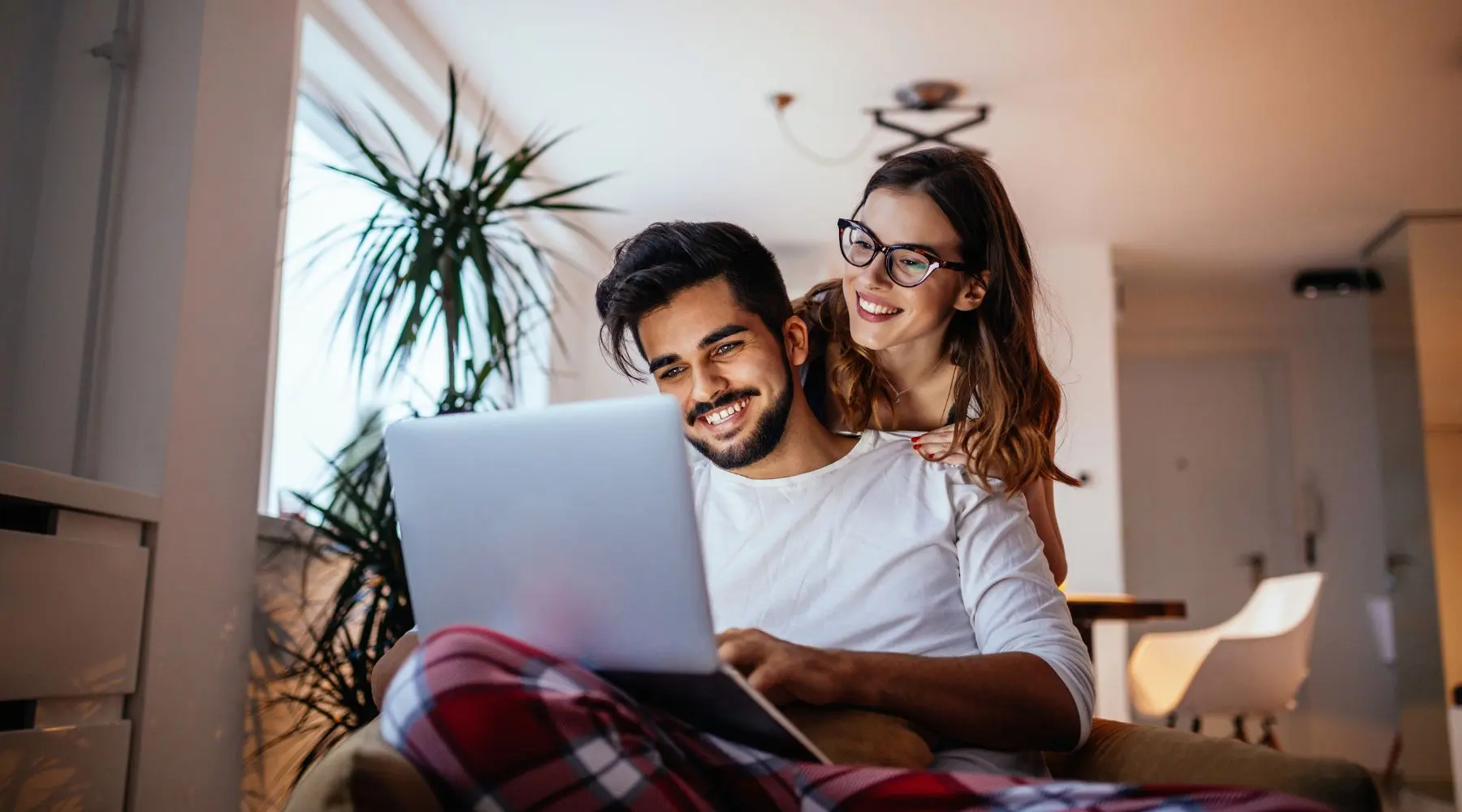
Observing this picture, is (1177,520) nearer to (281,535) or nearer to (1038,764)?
(281,535)

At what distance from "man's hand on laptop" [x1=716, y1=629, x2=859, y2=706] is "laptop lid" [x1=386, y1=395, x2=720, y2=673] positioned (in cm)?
16

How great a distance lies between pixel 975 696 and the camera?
1.22 metres

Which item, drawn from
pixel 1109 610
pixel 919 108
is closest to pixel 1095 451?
pixel 919 108

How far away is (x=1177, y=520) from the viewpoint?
720cm

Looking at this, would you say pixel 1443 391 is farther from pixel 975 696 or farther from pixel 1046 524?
pixel 975 696

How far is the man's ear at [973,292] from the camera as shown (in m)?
1.71

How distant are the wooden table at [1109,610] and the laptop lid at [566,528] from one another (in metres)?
2.28

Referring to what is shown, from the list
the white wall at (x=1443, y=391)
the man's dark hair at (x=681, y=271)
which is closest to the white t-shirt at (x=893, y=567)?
the man's dark hair at (x=681, y=271)

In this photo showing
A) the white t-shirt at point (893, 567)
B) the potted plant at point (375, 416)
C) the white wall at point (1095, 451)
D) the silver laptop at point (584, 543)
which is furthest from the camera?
the white wall at point (1095, 451)

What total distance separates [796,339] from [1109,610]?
1.83 metres

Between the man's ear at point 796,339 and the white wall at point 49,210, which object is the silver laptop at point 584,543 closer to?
the man's ear at point 796,339

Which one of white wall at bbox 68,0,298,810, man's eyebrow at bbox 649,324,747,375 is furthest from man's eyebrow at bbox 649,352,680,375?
white wall at bbox 68,0,298,810

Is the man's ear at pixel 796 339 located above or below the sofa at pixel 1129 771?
above

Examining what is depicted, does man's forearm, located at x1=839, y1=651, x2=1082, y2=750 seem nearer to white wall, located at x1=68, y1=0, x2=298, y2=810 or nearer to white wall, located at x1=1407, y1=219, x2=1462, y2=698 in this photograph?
white wall, located at x1=68, y1=0, x2=298, y2=810
